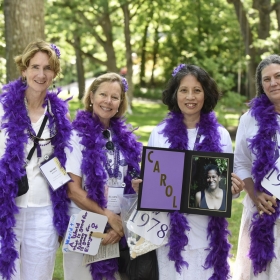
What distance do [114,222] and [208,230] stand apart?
653 millimetres

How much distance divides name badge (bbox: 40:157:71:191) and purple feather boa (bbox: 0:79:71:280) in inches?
2.4

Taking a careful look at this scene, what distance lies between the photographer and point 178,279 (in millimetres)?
3115

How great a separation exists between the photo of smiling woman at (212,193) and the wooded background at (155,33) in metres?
1.42

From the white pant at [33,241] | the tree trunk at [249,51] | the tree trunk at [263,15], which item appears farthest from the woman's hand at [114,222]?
the tree trunk at [249,51]

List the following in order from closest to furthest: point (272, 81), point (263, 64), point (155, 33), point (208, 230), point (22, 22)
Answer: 1. point (208, 230)
2. point (272, 81)
3. point (263, 64)
4. point (22, 22)
5. point (155, 33)

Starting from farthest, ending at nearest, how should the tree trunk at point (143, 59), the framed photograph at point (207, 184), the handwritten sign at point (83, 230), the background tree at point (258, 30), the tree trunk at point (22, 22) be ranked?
the tree trunk at point (143, 59) < the background tree at point (258, 30) < the tree trunk at point (22, 22) < the handwritten sign at point (83, 230) < the framed photograph at point (207, 184)

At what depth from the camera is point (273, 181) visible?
3.27 m

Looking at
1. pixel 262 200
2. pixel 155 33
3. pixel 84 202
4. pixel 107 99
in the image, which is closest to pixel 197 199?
pixel 262 200

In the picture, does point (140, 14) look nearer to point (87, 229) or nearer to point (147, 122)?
point (147, 122)

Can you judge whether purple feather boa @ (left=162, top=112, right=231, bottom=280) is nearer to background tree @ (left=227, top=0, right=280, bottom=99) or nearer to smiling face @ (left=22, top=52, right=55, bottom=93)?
smiling face @ (left=22, top=52, right=55, bottom=93)

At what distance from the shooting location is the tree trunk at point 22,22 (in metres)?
5.38

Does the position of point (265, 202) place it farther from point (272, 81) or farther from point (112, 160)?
point (112, 160)

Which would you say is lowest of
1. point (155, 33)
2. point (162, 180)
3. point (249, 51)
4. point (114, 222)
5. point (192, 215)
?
point (114, 222)

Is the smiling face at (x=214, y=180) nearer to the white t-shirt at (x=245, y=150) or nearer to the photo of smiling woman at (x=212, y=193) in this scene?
the photo of smiling woman at (x=212, y=193)
